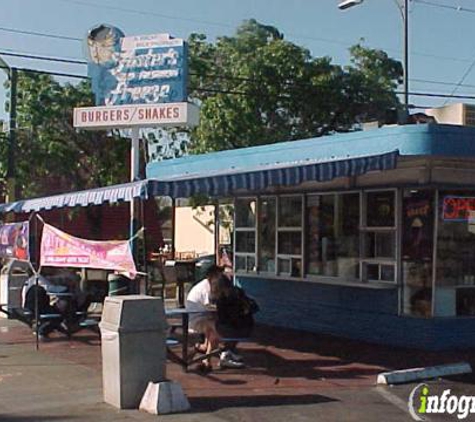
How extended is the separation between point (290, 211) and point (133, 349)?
24.8 ft

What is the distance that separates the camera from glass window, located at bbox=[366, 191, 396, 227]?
13758 millimetres

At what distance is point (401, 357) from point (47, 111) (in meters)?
22.0

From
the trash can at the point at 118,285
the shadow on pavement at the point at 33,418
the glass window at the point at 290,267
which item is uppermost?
the glass window at the point at 290,267

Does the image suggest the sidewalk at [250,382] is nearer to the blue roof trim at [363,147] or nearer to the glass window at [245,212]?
the blue roof trim at [363,147]

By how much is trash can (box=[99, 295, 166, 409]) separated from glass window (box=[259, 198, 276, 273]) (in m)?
7.57

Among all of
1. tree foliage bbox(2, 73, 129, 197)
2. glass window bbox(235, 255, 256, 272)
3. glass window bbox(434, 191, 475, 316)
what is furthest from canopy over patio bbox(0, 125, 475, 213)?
tree foliage bbox(2, 73, 129, 197)

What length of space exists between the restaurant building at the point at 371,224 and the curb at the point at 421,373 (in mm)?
1774

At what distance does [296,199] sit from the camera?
16.0 meters

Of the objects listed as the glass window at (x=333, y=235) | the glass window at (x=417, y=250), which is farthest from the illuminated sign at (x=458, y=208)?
the glass window at (x=333, y=235)

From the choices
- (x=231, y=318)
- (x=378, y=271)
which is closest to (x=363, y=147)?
(x=378, y=271)

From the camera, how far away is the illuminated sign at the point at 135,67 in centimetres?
1759

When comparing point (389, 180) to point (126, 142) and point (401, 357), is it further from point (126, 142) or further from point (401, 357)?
point (126, 142)

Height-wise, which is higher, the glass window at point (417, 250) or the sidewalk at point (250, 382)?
the glass window at point (417, 250)

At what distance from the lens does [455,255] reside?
1351 cm
